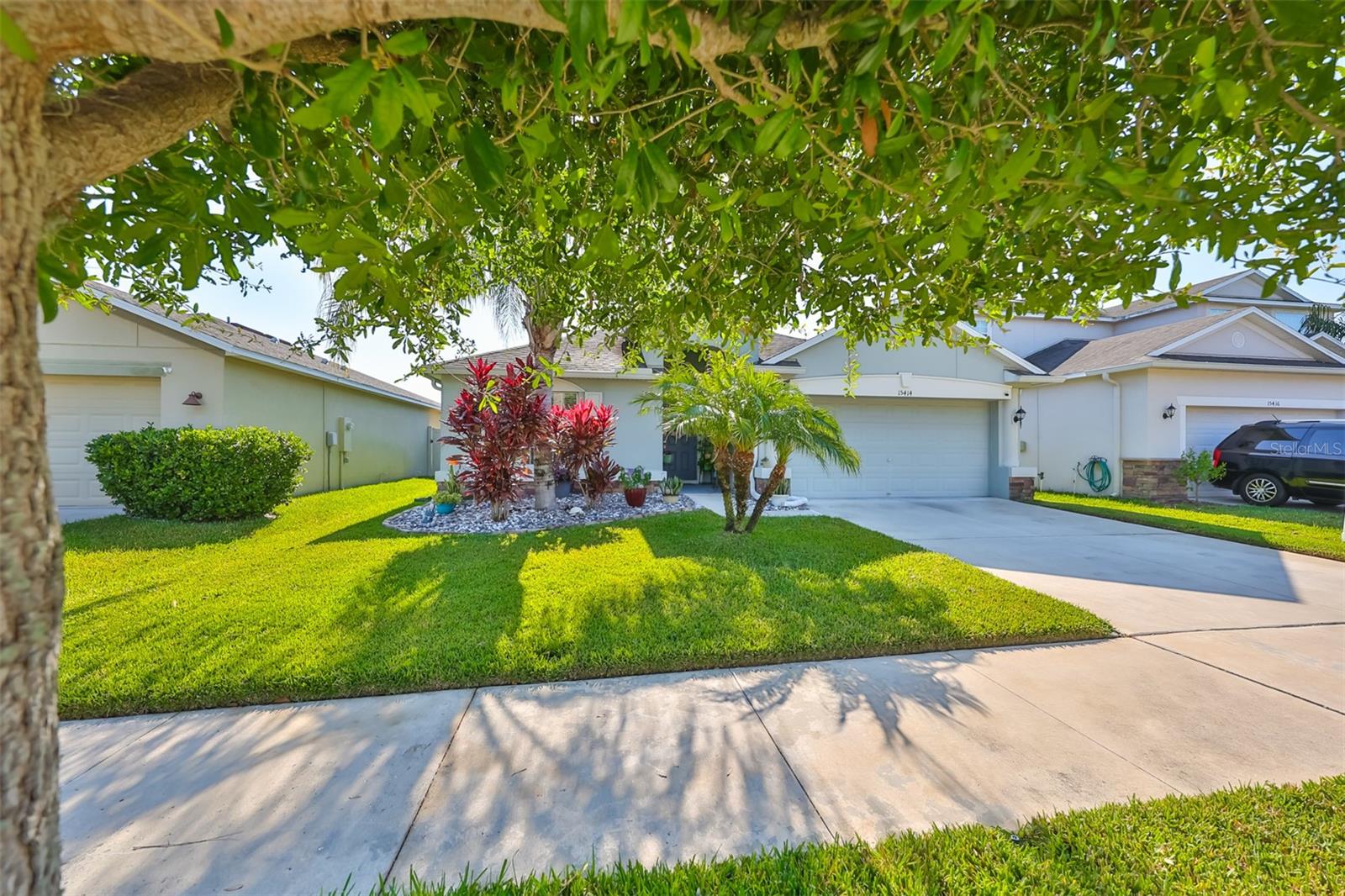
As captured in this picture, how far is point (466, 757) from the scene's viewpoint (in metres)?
2.49

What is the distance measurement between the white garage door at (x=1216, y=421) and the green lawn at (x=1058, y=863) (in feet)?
43.0

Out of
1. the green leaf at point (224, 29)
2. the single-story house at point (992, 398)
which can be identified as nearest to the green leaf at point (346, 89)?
the green leaf at point (224, 29)

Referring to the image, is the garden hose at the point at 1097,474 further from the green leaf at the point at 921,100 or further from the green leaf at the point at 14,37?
the green leaf at the point at 14,37

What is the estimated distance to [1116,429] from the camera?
472 inches

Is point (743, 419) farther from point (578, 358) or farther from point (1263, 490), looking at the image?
point (1263, 490)

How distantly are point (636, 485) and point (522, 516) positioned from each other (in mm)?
2275

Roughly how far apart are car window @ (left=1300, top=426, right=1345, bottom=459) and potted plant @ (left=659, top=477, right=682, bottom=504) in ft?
39.8

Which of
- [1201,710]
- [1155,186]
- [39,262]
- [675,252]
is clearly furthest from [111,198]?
[1201,710]

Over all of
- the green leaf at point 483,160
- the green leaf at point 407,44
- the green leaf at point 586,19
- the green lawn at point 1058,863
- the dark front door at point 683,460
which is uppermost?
the green leaf at point 407,44

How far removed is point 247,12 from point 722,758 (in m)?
3.02

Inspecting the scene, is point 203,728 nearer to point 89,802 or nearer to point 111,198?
point 89,802

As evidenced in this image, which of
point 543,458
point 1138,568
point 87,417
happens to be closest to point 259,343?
point 87,417

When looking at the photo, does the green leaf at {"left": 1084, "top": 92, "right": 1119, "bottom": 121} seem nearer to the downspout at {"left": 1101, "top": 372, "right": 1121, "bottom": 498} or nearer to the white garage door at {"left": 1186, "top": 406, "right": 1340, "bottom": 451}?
the downspout at {"left": 1101, "top": 372, "right": 1121, "bottom": 498}

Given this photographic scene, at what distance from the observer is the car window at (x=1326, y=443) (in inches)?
377
